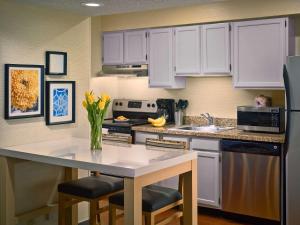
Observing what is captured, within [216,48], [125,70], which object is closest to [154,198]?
[216,48]

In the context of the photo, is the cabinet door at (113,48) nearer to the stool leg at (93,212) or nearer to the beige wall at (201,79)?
the beige wall at (201,79)

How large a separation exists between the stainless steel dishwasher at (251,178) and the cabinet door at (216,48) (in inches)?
36.4

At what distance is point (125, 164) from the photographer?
9.67 feet

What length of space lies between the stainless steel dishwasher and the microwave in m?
0.26

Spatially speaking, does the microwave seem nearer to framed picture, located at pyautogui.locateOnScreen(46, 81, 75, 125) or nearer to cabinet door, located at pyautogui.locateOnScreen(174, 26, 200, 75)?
cabinet door, located at pyautogui.locateOnScreen(174, 26, 200, 75)

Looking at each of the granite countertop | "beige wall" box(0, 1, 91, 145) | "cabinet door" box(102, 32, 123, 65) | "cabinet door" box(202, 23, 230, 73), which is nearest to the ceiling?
"beige wall" box(0, 1, 91, 145)

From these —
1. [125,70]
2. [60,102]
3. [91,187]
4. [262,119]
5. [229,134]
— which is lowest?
[91,187]

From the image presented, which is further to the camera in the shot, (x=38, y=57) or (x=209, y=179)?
(x=209, y=179)

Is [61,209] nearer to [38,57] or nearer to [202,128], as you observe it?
[38,57]

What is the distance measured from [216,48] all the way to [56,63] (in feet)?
6.34

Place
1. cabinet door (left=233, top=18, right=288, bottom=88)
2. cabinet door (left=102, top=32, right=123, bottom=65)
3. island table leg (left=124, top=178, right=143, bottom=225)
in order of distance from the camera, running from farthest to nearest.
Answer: cabinet door (left=102, top=32, right=123, bottom=65), cabinet door (left=233, top=18, right=288, bottom=88), island table leg (left=124, top=178, right=143, bottom=225)

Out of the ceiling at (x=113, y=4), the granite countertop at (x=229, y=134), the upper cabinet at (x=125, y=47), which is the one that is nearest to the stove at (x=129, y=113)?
the granite countertop at (x=229, y=134)

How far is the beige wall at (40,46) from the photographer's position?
12.1 feet

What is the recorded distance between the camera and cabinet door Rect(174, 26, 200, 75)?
5211 millimetres
